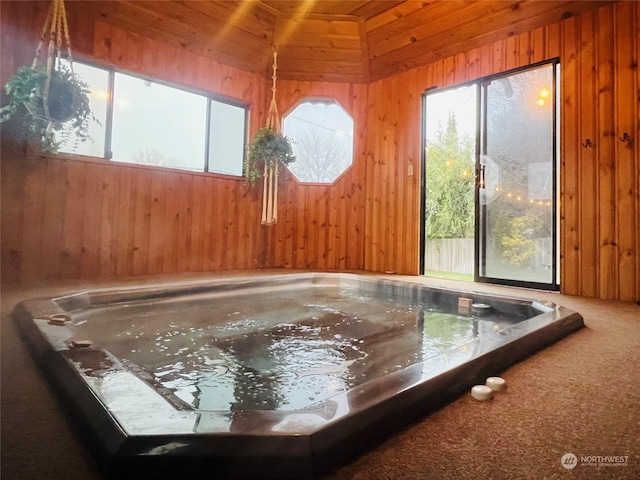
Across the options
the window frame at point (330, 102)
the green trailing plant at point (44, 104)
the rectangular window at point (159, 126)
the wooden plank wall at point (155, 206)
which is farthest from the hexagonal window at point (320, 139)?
the green trailing plant at point (44, 104)

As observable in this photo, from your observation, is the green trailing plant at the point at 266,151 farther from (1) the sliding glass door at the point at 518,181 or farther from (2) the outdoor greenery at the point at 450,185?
(1) the sliding glass door at the point at 518,181

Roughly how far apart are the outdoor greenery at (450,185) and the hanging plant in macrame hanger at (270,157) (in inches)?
64.6

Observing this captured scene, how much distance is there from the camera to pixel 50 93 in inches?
102

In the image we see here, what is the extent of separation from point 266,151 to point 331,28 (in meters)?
1.51

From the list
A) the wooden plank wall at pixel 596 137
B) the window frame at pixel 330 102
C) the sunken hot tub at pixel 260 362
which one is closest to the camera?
the sunken hot tub at pixel 260 362

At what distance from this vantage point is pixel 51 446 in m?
0.81

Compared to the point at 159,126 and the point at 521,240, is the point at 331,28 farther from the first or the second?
the point at 521,240

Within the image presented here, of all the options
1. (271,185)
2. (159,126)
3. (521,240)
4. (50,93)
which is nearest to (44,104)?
(50,93)

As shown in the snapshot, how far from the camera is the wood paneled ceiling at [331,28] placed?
3260 mm

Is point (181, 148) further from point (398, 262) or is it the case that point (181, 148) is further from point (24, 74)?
point (398, 262)

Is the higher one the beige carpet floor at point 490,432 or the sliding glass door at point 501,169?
the sliding glass door at point 501,169

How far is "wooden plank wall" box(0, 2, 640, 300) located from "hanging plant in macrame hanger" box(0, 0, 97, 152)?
1.07 ft

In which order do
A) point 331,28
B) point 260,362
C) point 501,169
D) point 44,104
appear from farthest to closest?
point 331,28
point 501,169
point 44,104
point 260,362

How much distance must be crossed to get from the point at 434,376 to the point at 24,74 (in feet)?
10.7
